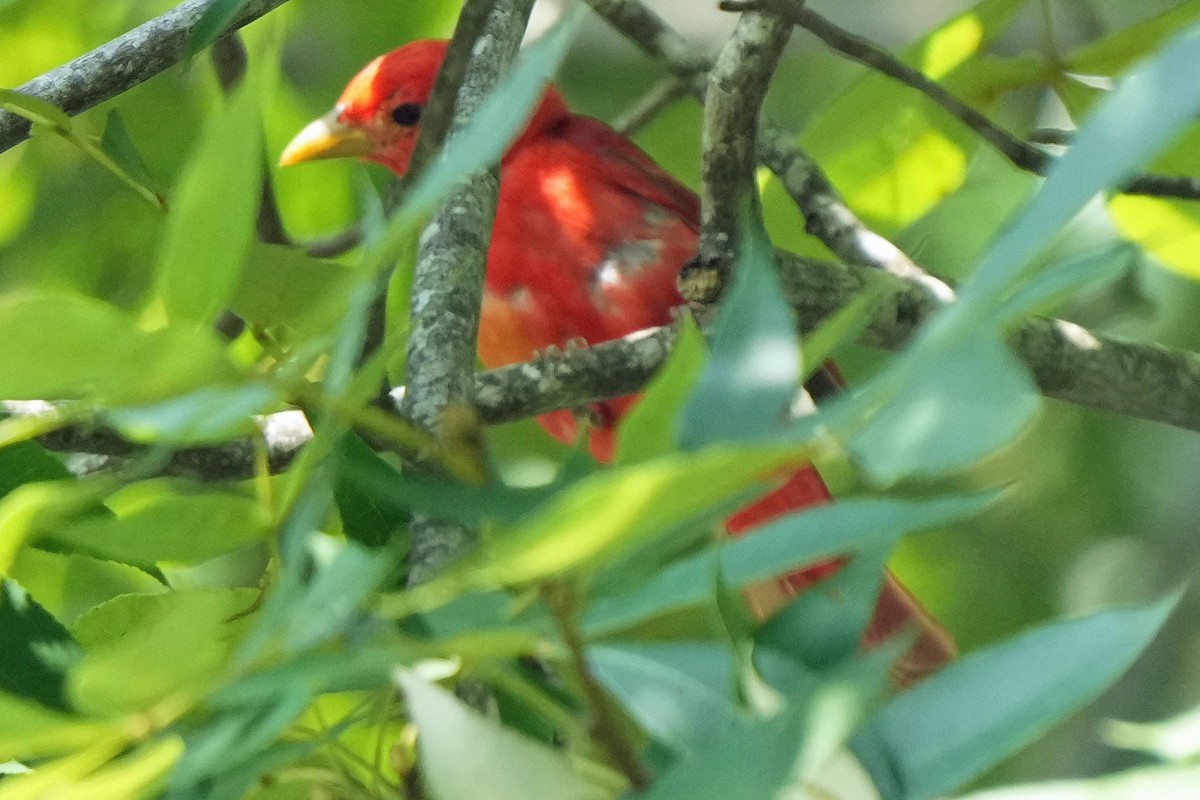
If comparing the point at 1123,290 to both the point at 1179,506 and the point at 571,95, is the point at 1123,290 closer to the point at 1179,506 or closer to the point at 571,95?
the point at 1179,506

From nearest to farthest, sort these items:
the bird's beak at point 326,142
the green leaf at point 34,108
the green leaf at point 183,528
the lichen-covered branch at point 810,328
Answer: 1. the green leaf at point 183,528
2. the green leaf at point 34,108
3. the lichen-covered branch at point 810,328
4. the bird's beak at point 326,142

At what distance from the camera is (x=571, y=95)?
342 cm

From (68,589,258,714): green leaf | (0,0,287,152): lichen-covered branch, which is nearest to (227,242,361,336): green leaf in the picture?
(68,589,258,714): green leaf

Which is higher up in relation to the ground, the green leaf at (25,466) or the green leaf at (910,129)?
the green leaf at (25,466)

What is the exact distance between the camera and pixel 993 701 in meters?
0.60

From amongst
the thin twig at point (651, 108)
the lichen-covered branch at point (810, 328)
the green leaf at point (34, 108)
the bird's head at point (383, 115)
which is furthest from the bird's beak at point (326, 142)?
the green leaf at point (34, 108)

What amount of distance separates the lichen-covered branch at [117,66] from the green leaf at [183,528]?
2.96ft

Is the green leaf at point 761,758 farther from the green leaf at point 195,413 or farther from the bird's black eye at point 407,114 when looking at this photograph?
the bird's black eye at point 407,114

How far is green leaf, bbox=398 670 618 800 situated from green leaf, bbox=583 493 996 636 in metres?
0.06

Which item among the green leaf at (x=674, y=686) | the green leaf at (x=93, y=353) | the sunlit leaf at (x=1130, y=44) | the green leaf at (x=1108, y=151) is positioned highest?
the green leaf at (x=1108, y=151)

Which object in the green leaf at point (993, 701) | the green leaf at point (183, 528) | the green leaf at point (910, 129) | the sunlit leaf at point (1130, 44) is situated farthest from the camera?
the green leaf at point (910, 129)

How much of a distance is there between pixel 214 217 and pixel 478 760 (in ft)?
0.75

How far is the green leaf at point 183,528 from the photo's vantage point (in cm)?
70

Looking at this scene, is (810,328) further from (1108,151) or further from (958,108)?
(1108,151)
